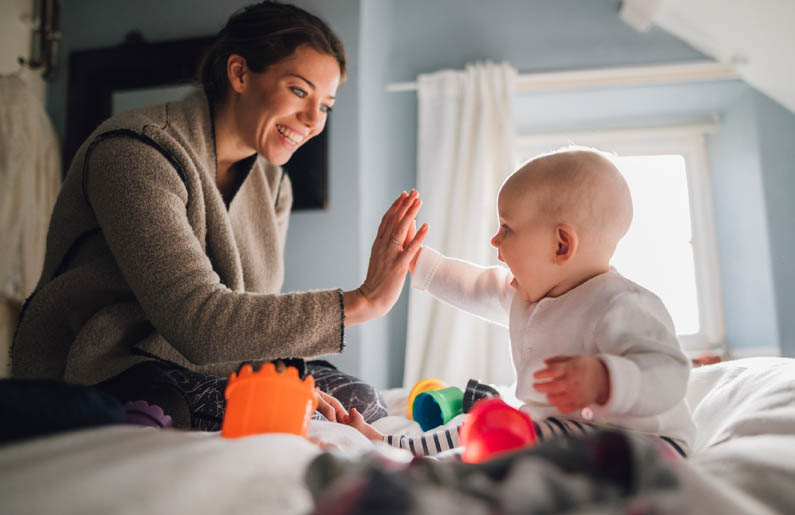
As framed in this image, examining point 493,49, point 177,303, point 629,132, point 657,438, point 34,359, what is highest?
point 493,49

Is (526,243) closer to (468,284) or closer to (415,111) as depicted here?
(468,284)

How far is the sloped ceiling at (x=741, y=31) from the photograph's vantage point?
2074 mm

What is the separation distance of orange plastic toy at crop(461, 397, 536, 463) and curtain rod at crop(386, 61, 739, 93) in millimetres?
2047

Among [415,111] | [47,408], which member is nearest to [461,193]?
[415,111]

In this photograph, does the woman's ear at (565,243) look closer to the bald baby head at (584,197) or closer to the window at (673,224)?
the bald baby head at (584,197)

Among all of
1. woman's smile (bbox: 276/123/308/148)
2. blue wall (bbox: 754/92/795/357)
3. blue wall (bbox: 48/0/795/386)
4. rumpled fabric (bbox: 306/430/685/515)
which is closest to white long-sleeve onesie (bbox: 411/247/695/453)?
rumpled fabric (bbox: 306/430/685/515)

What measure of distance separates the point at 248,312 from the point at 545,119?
225 centimetres

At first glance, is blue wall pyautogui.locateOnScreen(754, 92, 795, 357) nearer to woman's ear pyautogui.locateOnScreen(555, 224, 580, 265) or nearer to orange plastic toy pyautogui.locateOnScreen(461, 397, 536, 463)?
woman's ear pyautogui.locateOnScreen(555, 224, 580, 265)

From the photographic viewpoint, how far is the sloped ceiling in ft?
6.81

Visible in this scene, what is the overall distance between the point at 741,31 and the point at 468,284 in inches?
73.7

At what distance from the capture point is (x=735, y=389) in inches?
38.8

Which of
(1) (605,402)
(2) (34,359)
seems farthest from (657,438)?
(2) (34,359)

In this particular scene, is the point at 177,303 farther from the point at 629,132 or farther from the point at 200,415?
the point at 629,132

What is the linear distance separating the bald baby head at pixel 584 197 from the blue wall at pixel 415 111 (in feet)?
3.97
